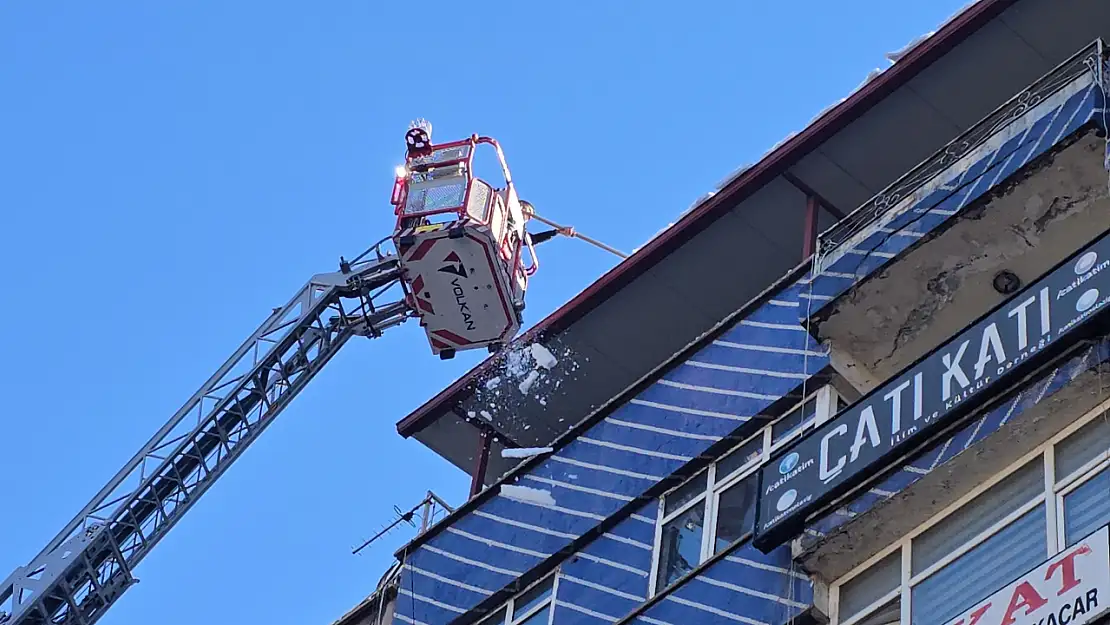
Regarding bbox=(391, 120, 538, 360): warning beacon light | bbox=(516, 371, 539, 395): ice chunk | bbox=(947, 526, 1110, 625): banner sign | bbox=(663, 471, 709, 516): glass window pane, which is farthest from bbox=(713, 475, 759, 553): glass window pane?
bbox=(391, 120, 538, 360): warning beacon light

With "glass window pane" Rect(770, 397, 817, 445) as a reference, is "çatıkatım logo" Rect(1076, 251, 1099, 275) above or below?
below

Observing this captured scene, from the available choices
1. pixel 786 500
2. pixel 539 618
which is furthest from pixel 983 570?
pixel 539 618

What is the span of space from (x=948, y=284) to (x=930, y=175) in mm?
A: 1049

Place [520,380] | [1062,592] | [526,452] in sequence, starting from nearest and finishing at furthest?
[1062,592] → [526,452] → [520,380]

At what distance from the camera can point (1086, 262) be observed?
15352 millimetres

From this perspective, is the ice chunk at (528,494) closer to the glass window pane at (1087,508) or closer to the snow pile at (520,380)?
the snow pile at (520,380)

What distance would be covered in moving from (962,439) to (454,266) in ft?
38.3

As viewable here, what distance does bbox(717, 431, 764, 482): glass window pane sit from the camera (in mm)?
18703

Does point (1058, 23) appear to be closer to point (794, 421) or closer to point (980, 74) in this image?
point (980, 74)

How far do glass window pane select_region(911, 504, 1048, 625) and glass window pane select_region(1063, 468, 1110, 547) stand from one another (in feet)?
0.73

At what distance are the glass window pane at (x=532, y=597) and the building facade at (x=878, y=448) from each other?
32 mm

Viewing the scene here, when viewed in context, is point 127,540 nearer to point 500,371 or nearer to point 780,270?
point 500,371

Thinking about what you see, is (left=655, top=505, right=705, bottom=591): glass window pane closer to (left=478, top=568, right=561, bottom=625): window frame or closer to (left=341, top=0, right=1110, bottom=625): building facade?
(left=341, top=0, right=1110, bottom=625): building facade

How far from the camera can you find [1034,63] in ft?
67.9
